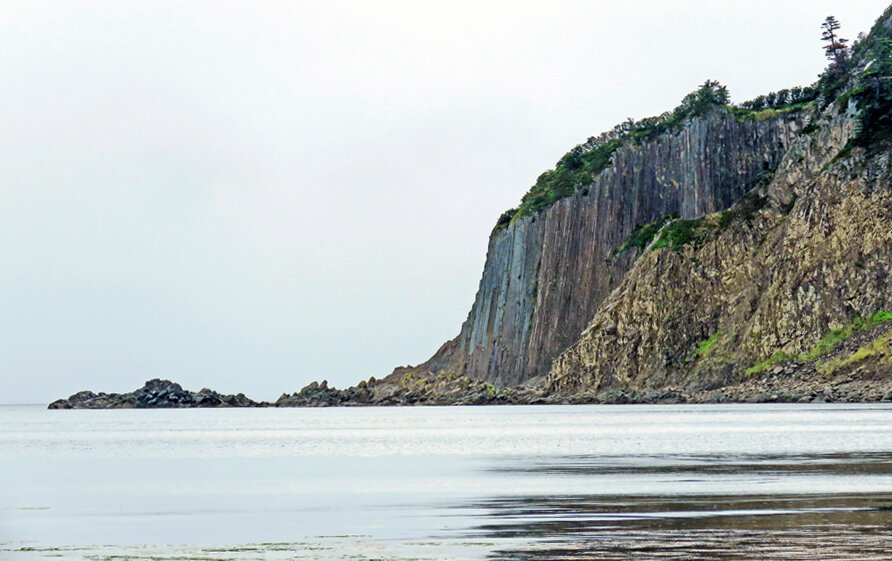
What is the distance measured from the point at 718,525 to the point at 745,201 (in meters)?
127

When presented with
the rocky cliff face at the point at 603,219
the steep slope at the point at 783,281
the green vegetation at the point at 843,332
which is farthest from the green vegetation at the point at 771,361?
the rocky cliff face at the point at 603,219

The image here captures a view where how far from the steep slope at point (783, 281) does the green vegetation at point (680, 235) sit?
27 centimetres

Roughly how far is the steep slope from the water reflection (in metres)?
93.9

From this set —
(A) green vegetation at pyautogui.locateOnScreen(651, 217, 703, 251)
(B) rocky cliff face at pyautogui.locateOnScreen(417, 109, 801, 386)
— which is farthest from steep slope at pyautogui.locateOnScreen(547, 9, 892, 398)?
(B) rocky cliff face at pyautogui.locateOnScreen(417, 109, 801, 386)

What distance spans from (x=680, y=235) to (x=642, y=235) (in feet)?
39.9

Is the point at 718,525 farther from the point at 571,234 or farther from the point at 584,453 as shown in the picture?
the point at 571,234

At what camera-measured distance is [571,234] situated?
524 feet

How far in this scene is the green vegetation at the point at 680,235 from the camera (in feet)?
460

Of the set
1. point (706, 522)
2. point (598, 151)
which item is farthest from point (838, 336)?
point (706, 522)

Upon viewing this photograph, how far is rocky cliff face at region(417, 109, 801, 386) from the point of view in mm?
151625

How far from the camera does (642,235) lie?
15312 centimetres

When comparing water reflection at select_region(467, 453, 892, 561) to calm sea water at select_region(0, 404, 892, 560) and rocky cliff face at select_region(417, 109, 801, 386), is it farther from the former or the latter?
rocky cliff face at select_region(417, 109, 801, 386)

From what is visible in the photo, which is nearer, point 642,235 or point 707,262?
point 707,262

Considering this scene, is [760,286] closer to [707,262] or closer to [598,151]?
[707,262]
